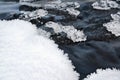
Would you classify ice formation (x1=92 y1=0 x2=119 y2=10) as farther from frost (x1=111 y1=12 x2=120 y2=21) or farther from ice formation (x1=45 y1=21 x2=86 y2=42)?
ice formation (x1=45 y1=21 x2=86 y2=42)

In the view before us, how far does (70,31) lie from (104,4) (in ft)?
3.19

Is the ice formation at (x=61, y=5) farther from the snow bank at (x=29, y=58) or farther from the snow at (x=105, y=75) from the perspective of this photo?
the snow at (x=105, y=75)

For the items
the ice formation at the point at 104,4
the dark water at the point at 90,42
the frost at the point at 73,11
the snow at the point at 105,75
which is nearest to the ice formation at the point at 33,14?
the dark water at the point at 90,42

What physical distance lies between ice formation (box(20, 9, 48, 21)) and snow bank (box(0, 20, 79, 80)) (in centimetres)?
54

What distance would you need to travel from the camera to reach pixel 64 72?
218 centimetres

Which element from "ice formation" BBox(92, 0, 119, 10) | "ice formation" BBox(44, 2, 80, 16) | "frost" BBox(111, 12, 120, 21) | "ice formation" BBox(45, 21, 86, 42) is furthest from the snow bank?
"ice formation" BBox(92, 0, 119, 10)

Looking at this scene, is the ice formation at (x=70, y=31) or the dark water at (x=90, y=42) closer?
the dark water at (x=90, y=42)

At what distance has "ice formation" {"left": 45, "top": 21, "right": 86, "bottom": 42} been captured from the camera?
2.90 metres

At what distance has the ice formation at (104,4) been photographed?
3625 millimetres

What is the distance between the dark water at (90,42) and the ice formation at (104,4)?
86 mm

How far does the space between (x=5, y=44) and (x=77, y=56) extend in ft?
2.45

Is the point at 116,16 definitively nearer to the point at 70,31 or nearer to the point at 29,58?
the point at 70,31

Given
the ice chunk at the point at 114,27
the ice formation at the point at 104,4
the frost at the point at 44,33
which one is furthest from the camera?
the ice formation at the point at 104,4

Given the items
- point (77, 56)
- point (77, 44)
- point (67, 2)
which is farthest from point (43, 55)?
point (67, 2)
